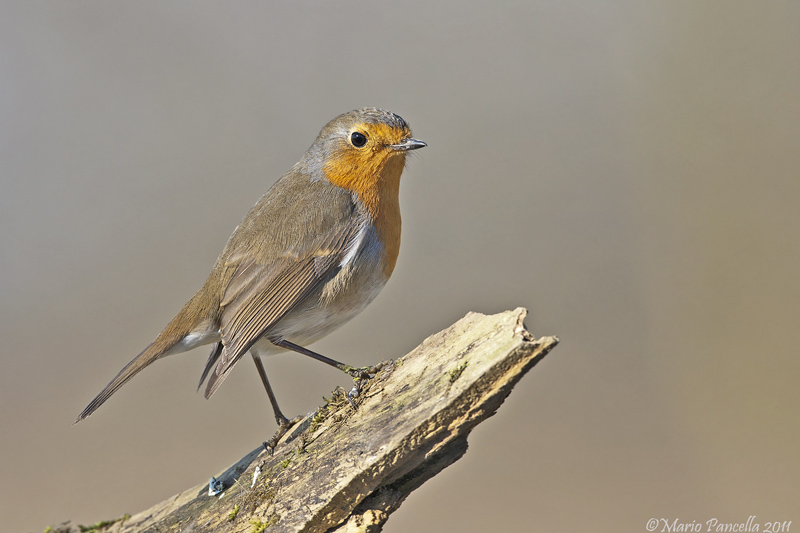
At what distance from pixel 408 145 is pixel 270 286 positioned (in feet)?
3.41

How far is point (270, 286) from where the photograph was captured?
2.96 meters

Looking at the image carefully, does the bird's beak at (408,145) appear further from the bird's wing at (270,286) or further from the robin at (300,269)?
the bird's wing at (270,286)

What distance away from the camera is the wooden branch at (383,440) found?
198 centimetres

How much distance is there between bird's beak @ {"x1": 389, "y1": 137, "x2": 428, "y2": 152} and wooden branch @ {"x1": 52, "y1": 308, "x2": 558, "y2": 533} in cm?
126

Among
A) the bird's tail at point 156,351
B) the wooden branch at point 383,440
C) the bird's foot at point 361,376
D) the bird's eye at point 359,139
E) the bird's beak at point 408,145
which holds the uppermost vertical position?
the bird's eye at point 359,139

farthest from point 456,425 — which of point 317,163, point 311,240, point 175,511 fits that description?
point 317,163

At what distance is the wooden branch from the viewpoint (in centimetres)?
198

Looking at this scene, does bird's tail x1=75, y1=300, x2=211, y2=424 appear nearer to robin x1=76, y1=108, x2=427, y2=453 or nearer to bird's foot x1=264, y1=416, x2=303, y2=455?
robin x1=76, y1=108, x2=427, y2=453

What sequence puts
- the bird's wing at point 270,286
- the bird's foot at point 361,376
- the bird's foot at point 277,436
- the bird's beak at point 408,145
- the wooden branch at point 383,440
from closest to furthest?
the wooden branch at point 383,440 → the bird's foot at point 361,376 → the bird's foot at point 277,436 → the bird's wing at point 270,286 → the bird's beak at point 408,145

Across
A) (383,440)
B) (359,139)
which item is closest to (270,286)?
(359,139)

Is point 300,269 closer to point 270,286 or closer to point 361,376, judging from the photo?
point 270,286

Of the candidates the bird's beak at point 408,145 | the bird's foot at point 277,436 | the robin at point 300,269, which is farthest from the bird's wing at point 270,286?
the bird's beak at point 408,145

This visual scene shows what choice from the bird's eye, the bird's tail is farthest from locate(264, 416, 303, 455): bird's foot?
the bird's eye

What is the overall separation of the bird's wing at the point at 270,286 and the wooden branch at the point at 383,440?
51 cm
